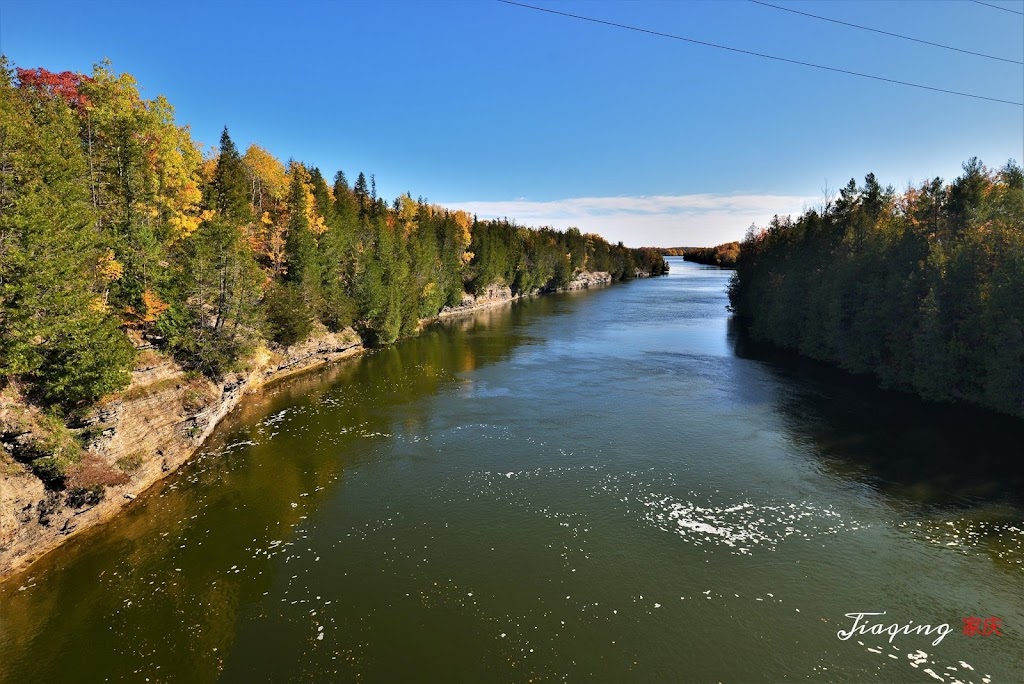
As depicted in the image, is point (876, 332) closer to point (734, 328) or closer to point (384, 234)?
point (734, 328)

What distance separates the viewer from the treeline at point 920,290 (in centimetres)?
3291

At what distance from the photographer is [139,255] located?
1206 inches

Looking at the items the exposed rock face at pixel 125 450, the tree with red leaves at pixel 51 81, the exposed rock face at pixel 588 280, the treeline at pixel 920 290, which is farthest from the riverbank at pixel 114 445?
the exposed rock face at pixel 588 280

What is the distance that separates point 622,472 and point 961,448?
21.2 m

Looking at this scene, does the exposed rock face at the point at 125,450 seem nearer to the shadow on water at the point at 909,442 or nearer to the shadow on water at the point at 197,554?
the shadow on water at the point at 197,554

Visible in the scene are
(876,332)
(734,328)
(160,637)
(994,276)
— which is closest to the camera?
(160,637)

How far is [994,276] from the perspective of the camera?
32.7 m

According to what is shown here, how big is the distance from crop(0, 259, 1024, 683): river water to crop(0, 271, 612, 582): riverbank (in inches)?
42.7

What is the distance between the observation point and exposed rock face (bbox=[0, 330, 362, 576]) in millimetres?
→ 18594

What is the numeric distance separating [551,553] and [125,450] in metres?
20.9

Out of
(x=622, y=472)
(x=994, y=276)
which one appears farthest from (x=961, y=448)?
(x=622, y=472)

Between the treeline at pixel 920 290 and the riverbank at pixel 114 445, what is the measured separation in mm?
50332

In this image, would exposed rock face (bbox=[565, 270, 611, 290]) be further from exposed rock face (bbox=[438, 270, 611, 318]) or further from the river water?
the river water

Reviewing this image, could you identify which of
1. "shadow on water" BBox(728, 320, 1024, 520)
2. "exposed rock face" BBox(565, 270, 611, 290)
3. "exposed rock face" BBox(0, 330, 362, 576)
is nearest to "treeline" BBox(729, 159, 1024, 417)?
"shadow on water" BBox(728, 320, 1024, 520)
